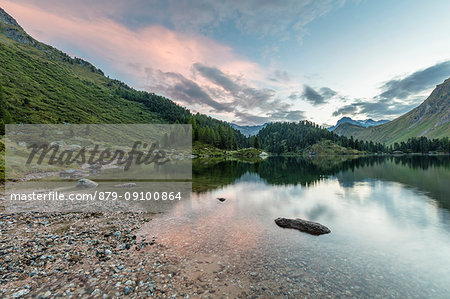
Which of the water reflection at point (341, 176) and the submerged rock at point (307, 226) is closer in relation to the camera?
the submerged rock at point (307, 226)

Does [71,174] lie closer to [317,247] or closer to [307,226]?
[307,226]

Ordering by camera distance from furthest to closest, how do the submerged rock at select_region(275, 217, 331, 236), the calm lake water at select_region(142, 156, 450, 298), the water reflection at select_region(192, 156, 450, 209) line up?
the water reflection at select_region(192, 156, 450, 209) → the submerged rock at select_region(275, 217, 331, 236) → the calm lake water at select_region(142, 156, 450, 298)

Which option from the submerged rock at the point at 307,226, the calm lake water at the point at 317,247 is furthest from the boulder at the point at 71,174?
the submerged rock at the point at 307,226

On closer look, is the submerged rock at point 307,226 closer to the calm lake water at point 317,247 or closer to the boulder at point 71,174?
the calm lake water at point 317,247

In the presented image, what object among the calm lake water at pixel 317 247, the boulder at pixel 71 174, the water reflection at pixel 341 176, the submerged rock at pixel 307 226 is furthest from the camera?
the boulder at pixel 71 174

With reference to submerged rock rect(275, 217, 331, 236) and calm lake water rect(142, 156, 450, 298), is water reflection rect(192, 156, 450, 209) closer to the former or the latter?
calm lake water rect(142, 156, 450, 298)

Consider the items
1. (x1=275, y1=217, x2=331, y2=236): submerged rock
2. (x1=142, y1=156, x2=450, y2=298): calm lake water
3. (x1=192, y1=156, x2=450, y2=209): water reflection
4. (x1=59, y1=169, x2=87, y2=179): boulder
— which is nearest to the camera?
(x1=142, y1=156, x2=450, y2=298): calm lake water

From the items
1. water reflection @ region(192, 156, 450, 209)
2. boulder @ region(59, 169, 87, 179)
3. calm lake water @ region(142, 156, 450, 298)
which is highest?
boulder @ region(59, 169, 87, 179)

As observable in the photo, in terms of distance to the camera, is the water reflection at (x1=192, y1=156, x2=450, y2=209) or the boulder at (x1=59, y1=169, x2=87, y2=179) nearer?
the water reflection at (x1=192, y1=156, x2=450, y2=209)

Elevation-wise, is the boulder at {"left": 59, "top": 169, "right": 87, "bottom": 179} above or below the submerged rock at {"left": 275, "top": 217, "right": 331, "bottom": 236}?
above

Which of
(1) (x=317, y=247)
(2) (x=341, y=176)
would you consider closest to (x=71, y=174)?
(1) (x=317, y=247)

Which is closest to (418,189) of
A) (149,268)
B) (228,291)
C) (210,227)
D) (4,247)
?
(210,227)

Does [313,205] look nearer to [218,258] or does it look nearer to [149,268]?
[218,258]

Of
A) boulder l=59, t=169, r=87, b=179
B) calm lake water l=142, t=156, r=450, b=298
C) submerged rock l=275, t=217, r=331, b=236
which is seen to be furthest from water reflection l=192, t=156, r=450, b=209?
boulder l=59, t=169, r=87, b=179
